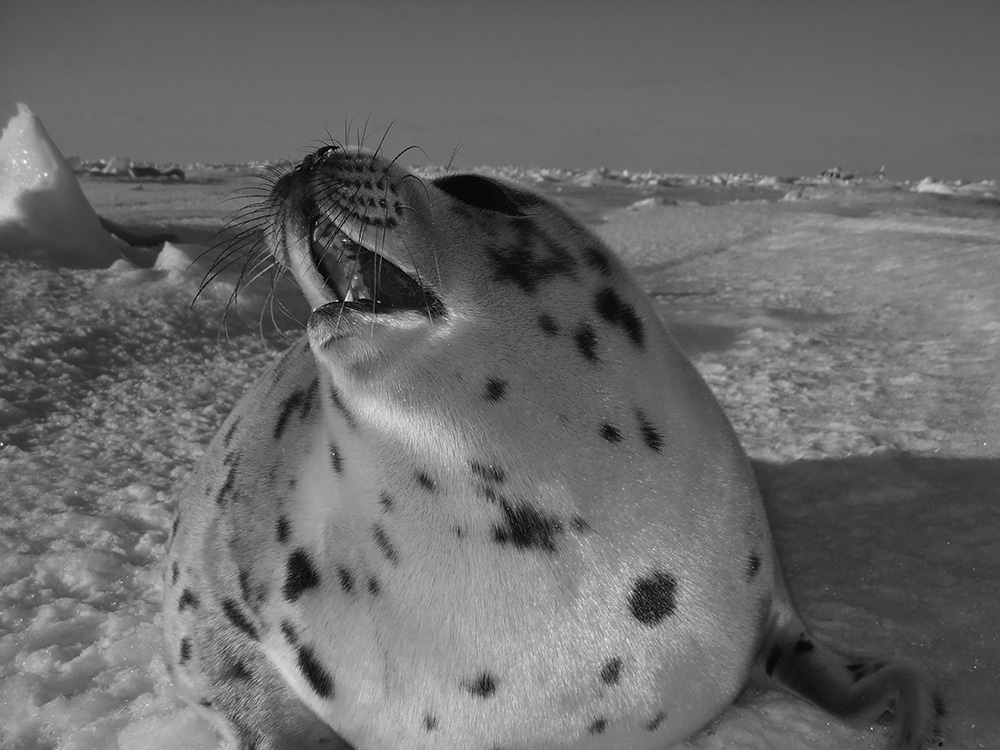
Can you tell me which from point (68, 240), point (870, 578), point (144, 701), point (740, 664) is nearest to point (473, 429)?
point (740, 664)

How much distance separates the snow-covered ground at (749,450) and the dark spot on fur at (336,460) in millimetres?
599

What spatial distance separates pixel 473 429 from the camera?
129cm

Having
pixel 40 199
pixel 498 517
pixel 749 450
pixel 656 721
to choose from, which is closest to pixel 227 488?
pixel 498 517

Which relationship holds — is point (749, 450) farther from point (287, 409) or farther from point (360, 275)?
point (360, 275)

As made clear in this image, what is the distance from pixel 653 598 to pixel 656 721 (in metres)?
0.20

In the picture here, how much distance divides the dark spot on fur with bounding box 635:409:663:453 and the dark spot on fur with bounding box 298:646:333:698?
68 centimetres

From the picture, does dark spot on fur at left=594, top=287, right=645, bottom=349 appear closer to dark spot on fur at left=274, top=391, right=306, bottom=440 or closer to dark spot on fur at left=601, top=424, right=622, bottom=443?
dark spot on fur at left=601, top=424, right=622, bottom=443

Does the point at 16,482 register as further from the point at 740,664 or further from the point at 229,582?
the point at 740,664

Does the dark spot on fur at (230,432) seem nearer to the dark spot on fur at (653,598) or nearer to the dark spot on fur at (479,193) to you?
the dark spot on fur at (479,193)

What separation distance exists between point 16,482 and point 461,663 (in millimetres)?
1853

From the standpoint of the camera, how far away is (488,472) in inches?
51.0

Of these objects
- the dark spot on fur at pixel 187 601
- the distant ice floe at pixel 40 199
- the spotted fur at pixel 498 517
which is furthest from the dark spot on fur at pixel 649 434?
the distant ice floe at pixel 40 199

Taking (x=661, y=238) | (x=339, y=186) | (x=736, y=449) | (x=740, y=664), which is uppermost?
(x=339, y=186)

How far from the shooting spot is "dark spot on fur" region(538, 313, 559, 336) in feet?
4.45
